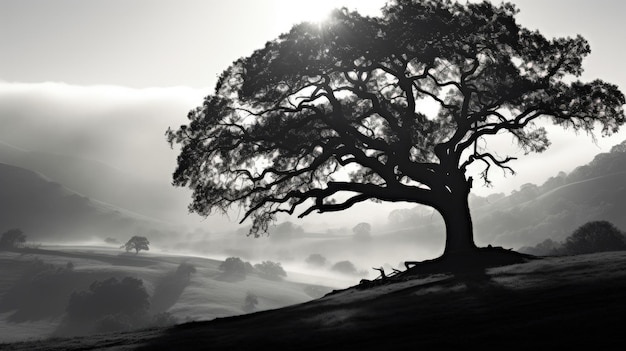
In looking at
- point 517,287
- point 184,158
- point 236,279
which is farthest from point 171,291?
point 517,287

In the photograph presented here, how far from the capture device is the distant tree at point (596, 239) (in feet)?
223

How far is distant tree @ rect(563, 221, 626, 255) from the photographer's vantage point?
2675 inches

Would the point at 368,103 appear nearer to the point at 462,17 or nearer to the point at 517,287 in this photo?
the point at 462,17

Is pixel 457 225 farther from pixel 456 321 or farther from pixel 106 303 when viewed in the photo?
pixel 106 303

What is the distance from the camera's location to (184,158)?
2281 cm

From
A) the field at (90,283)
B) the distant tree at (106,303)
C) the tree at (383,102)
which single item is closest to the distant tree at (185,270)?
the field at (90,283)

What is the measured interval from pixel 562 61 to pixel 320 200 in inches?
595

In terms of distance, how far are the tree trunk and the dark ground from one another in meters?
7.74

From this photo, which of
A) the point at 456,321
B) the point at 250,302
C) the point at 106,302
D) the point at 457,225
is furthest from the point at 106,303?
the point at 456,321

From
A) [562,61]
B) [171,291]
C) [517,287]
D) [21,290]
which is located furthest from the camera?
[171,291]

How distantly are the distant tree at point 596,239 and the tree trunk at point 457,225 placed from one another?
191 feet

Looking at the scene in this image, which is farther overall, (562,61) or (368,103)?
(368,103)

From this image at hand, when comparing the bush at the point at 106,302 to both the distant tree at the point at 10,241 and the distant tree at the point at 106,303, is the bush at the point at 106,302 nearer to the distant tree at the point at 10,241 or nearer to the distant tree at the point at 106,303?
the distant tree at the point at 106,303

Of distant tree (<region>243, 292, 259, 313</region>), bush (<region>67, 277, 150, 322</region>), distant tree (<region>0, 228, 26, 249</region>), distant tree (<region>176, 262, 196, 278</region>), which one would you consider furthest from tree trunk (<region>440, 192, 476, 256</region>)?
distant tree (<region>0, 228, 26, 249</region>)
